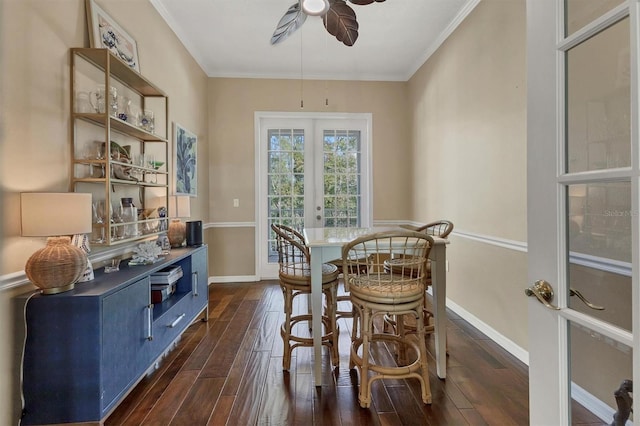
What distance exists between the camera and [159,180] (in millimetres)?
2773

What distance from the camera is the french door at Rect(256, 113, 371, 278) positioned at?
4488mm

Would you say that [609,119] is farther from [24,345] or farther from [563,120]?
[24,345]

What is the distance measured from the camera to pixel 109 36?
6.77ft

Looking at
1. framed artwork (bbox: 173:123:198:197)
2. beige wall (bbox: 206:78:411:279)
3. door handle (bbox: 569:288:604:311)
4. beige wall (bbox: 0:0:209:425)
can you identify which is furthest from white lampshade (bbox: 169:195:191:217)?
door handle (bbox: 569:288:604:311)

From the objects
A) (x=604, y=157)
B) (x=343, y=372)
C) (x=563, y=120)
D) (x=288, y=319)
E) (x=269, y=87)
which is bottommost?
(x=343, y=372)

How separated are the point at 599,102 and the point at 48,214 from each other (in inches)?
81.7

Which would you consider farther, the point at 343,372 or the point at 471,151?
the point at 471,151

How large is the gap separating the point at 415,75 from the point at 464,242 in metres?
2.52

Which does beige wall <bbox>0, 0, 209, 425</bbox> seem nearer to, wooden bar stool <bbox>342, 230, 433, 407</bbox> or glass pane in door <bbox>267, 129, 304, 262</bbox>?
wooden bar stool <bbox>342, 230, 433, 407</bbox>

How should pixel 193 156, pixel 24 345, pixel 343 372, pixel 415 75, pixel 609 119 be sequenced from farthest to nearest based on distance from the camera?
pixel 415 75, pixel 193 156, pixel 343 372, pixel 24 345, pixel 609 119

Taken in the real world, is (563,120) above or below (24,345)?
above

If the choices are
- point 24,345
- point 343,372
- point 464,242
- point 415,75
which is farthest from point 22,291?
point 415,75

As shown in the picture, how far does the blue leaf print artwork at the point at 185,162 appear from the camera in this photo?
325 centimetres

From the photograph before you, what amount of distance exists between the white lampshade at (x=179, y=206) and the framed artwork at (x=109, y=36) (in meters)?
1.12
